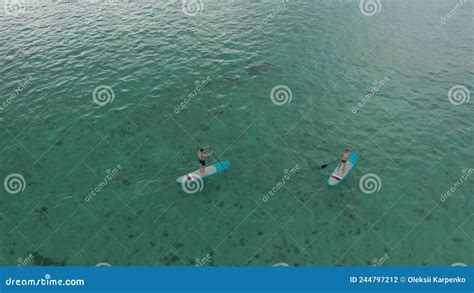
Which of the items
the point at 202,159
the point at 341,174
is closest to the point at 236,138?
the point at 202,159

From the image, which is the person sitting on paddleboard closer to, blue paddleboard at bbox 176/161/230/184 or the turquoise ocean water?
blue paddleboard at bbox 176/161/230/184

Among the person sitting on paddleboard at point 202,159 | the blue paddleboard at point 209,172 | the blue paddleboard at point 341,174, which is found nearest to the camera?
the person sitting on paddleboard at point 202,159

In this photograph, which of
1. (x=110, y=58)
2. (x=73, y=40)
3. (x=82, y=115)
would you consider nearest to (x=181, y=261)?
(x=82, y=115)

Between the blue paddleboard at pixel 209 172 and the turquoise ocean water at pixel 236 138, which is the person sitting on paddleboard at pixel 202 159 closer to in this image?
the blue paddleboard at pixel 209 172

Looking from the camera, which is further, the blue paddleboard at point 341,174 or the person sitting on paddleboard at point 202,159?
the blue paddleboard at point 341,174

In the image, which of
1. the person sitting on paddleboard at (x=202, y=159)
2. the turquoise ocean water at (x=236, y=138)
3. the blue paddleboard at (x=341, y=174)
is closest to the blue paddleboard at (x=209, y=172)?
the person sitting on paddleboard at (x=202, y=159)

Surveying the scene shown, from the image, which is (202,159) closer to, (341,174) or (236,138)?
(236,138)

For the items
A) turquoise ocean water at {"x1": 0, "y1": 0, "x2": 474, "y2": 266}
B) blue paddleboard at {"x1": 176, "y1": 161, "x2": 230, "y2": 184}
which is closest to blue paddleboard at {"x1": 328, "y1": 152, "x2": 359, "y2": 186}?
turquoise ocean water at {"x1": 0, "y1": 0, "x2": 474, "y2": 266}

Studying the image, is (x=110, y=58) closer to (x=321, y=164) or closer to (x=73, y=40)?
(x=73, y=40)
